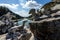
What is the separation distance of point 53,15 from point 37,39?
1.55 metres

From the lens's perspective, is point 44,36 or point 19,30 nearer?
point 44,36

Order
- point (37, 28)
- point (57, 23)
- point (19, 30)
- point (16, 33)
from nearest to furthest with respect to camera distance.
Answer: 1. point (57, 23)
2. point (37, 28)
3. point (16, 33)
4. point (19, 30)

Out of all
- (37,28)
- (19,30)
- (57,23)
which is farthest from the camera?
(19,30)

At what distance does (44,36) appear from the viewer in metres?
8.24

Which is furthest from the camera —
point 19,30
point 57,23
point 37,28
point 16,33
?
point 19,30

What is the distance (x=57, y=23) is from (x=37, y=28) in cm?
112

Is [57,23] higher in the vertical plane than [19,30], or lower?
higher

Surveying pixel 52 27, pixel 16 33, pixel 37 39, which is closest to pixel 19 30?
pixel 16 33

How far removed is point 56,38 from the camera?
7859mm

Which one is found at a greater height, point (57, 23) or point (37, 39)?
point (57, 23)

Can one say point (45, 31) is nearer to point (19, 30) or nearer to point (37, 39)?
point (37, 39)

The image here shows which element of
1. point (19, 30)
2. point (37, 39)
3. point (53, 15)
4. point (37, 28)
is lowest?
point (19, 30)

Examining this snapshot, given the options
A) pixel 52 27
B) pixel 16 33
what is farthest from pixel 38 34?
pixel 16 33

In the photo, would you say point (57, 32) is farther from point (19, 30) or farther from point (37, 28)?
point (19, 30)
